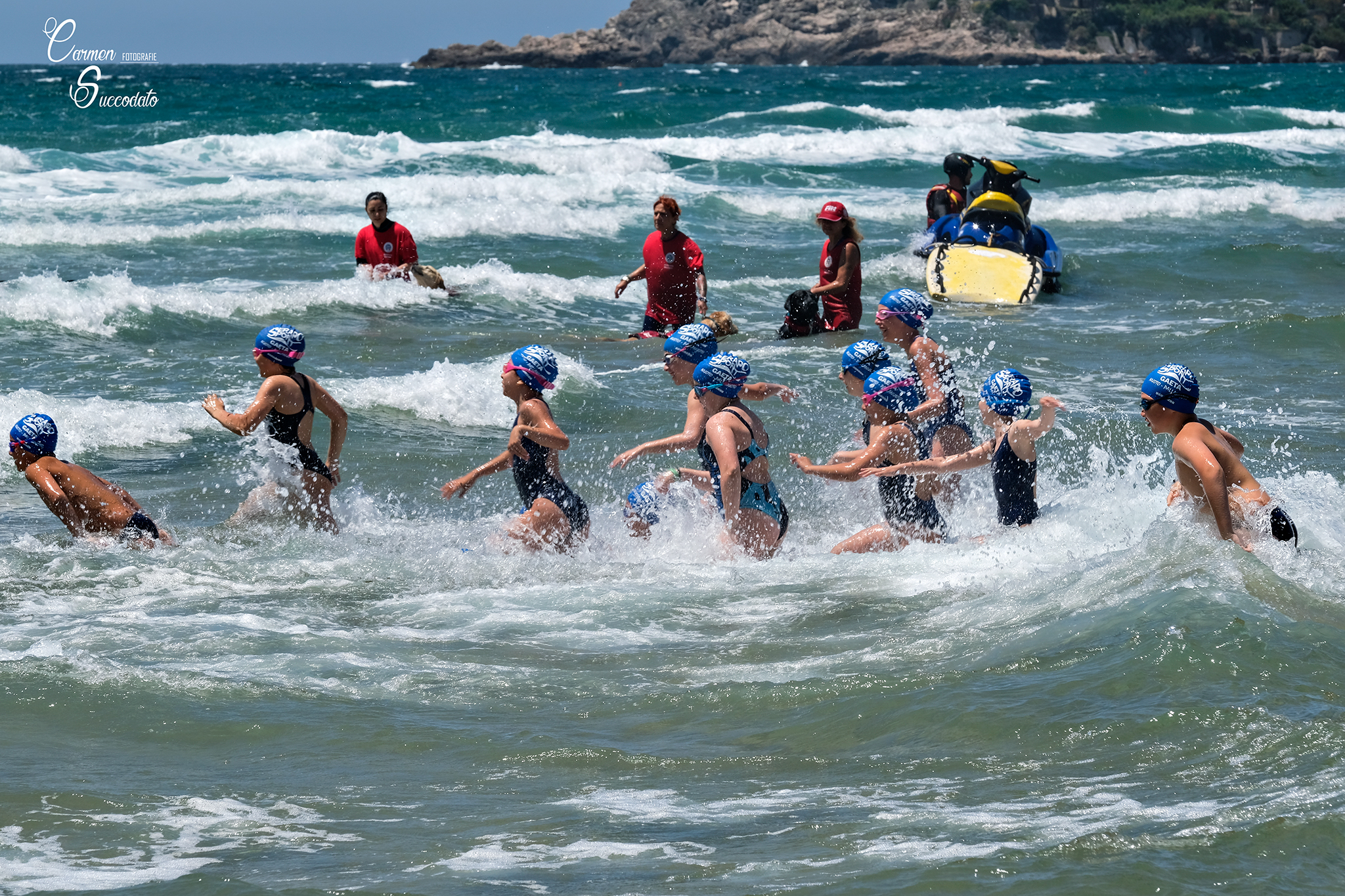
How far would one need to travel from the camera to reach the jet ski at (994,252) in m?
15.8

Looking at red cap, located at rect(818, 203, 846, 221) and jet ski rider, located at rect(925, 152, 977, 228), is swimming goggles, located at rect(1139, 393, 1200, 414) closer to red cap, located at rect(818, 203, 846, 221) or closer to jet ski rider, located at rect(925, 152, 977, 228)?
red cap, located at rect(818, 203, 846, 221)

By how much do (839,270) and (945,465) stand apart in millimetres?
5866

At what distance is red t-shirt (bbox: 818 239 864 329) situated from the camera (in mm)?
12695

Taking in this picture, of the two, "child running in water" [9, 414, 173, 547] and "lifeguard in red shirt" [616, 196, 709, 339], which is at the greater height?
"lifeguard in red shirt" [616, 196, 709, 339]

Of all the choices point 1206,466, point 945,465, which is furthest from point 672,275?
point 1206,466

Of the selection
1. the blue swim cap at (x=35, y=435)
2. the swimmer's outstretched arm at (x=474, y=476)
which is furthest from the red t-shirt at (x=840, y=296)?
the blue swim cap at (x=35, y=435)

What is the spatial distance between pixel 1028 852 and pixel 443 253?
1756 cm

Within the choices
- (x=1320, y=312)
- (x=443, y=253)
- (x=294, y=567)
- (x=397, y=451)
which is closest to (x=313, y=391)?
(x=294, y=567)

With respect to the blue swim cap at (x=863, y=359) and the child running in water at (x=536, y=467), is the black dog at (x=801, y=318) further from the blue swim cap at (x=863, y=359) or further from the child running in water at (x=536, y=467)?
the child running in water at (x=536, y=467)

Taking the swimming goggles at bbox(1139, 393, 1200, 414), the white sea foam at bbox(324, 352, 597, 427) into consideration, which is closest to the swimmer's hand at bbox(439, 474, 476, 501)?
the swimming goggles at bbox(1139, 393, 1200, 414)

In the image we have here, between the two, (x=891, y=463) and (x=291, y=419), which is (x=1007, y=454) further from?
(x=291, y=419)

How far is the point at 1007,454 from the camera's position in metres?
7.18

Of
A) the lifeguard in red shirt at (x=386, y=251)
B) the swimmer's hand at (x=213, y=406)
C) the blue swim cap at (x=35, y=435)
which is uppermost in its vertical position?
the lifeguard in red shirt at (x=386, y=251)

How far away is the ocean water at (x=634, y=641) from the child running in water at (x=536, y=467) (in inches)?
7.6
